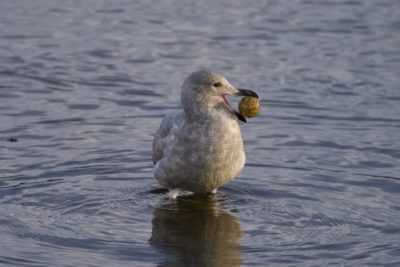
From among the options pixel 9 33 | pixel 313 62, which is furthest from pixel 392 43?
pixel 9 33

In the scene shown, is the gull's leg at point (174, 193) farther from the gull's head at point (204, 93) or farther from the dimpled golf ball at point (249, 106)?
the dimpled golf ball at point (249, 106)

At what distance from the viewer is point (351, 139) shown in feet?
38.9

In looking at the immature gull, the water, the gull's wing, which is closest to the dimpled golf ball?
the immature gull

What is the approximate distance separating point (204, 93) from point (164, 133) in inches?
29.0

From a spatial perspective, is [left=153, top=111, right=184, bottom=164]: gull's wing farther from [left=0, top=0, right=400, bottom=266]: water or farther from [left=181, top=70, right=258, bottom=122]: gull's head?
[left=0, top=0, right=400, bottom=266]: water

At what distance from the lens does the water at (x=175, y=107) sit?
872cm

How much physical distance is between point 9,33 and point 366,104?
6943 mm

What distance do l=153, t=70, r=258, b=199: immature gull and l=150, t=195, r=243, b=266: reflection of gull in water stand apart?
276mm

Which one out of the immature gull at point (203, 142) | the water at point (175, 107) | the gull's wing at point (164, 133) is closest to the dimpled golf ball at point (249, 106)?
the immature gull at point (203, 142)

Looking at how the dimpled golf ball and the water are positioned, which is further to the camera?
the dimpled golf ball

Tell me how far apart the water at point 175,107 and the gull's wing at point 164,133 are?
1.55 feet

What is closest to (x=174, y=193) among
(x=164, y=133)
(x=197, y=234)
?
Answer: (x=164, y=133)

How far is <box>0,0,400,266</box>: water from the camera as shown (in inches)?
343

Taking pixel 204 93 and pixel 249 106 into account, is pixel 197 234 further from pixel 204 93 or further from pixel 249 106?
pixel 249 106
